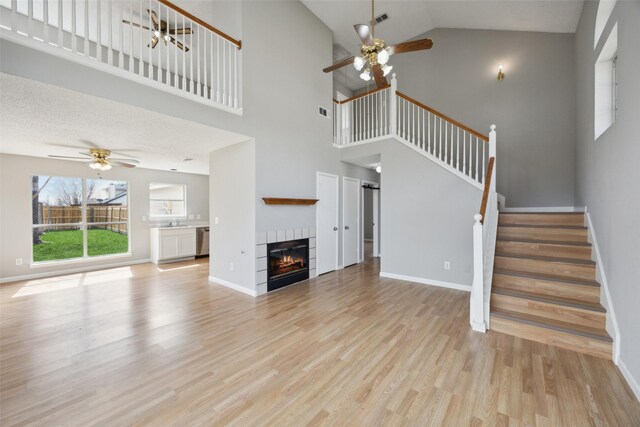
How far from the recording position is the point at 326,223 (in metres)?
5.35

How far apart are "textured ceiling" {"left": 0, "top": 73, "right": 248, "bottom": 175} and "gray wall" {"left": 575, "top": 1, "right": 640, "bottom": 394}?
4077 mm

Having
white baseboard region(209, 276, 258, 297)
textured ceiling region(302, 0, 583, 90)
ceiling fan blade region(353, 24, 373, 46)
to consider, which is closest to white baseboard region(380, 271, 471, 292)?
white baseboard region(209, 276, 258, 297)

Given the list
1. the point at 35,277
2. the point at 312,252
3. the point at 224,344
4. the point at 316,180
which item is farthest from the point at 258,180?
the point at 35,277

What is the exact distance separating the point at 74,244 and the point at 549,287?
27.9ft

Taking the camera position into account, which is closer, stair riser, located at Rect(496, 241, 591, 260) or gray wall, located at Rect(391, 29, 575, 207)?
stair riser, located at Rect(496, 241, 591, 260)

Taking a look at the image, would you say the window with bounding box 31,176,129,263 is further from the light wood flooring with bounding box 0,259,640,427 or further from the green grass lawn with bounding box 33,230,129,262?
the light wood flooring with bounding box 0,259,640,427

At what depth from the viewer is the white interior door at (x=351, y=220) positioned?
5.84 meters

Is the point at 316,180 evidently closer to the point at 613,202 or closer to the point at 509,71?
the point at 613,202

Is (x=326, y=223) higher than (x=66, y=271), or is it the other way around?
(x=326, y=223)

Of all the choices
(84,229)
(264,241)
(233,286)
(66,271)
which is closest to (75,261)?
(66,271)

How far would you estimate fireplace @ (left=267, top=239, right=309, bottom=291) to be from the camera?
14.0ft

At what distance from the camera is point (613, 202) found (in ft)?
7.84

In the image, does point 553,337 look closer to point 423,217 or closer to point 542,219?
point 542,219

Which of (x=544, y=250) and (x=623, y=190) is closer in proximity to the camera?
(x=623, y=190)
